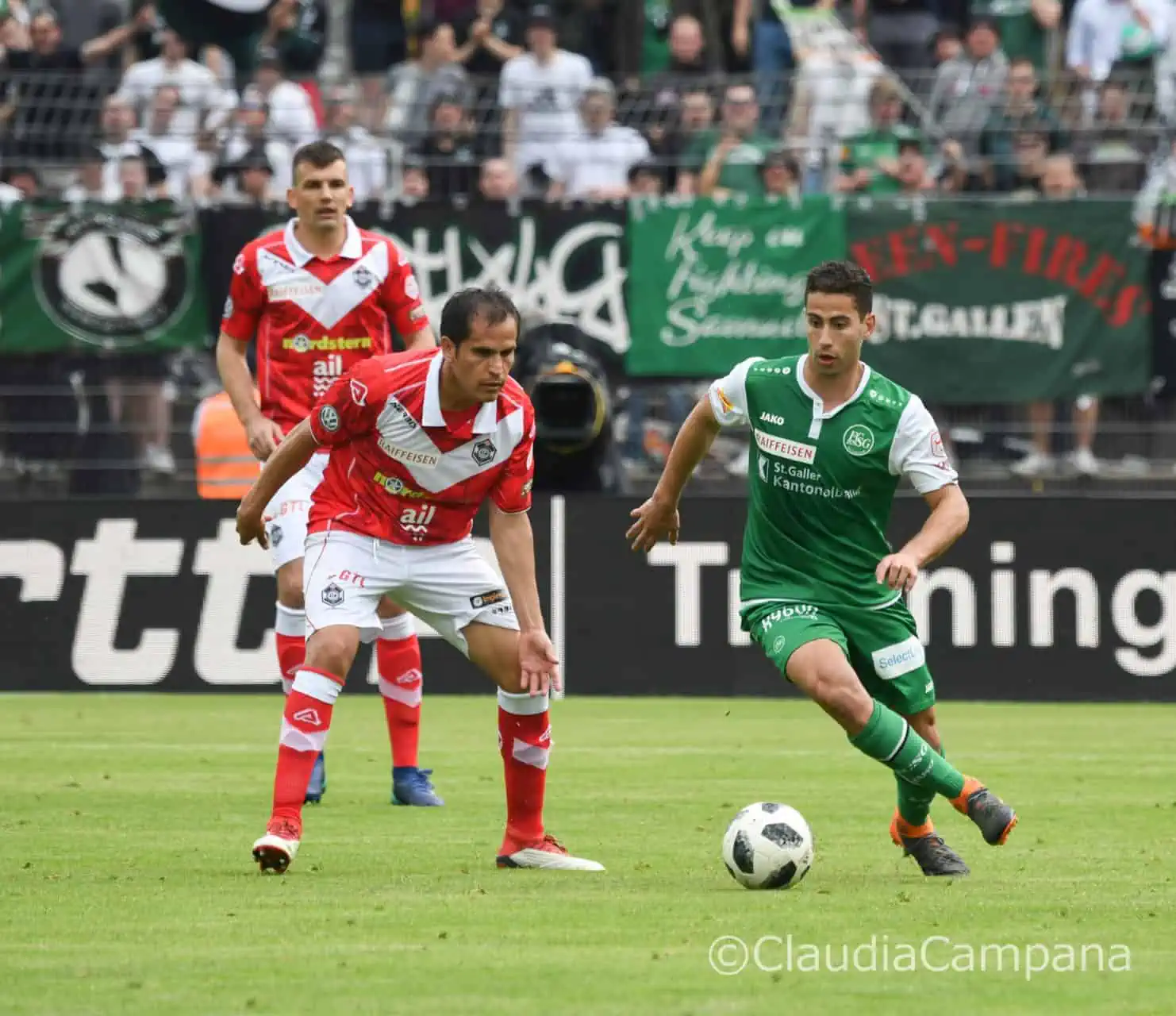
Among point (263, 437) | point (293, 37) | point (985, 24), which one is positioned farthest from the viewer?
point (293, 37)

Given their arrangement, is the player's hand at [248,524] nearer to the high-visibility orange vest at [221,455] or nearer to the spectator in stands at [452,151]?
the high-visibility orange vest at [221,455]

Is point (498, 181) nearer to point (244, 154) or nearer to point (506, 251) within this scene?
point (506, 251)

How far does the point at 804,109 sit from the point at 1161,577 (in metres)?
5.30

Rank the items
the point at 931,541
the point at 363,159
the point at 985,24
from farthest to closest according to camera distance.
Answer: the point at 985,24, the point at 363,159, the point at 931,541

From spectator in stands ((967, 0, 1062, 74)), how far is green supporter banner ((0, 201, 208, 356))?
24.6ft

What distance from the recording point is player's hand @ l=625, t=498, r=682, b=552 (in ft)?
26.8

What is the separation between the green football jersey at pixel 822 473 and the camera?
8.01 metres

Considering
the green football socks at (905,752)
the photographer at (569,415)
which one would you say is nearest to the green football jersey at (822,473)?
the green football socks at (905,752)

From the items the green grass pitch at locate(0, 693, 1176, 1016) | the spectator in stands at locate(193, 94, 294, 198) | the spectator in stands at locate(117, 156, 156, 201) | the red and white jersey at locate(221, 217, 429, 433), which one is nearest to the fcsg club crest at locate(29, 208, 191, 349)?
the spectator in stands at locate(117, 156, 156, 201)

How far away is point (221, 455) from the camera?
16250mm

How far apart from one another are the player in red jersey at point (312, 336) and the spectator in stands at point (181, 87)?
24.0ft

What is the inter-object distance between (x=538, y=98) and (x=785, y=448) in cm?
1079

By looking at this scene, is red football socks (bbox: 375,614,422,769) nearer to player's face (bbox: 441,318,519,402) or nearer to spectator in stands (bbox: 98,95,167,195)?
player's face (bbox: 441,318,519,402)

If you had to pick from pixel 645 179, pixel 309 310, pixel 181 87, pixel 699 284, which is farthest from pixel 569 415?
pixel 309 310
